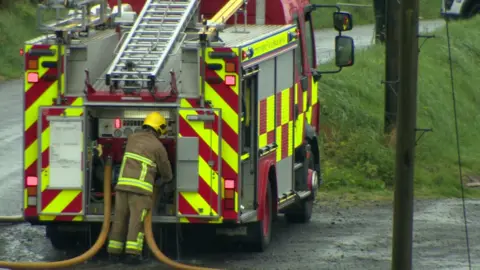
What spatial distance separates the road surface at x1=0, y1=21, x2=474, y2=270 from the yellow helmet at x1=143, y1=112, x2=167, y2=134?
3.89 feet

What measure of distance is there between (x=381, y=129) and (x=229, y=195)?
312 inches

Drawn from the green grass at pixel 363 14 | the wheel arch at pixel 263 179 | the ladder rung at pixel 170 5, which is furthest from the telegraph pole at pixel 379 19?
the green grass at pixel 363 14

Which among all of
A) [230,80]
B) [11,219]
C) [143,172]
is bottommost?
[11,219]

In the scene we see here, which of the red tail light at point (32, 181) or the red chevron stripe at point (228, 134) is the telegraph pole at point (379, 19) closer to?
the red chevron stripe at point (228, 134)

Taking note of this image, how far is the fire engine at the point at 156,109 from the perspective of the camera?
10961 millimetres

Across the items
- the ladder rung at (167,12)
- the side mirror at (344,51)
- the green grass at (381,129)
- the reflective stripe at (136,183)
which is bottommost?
the green grass at (381,129)

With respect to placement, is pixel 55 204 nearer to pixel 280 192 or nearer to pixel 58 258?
pixel 58 258

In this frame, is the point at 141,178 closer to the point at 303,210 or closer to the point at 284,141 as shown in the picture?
the point at 284,141

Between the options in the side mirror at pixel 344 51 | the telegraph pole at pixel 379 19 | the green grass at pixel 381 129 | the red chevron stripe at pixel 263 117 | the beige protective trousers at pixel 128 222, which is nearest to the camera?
the beige protective trousers at pixel 128 222

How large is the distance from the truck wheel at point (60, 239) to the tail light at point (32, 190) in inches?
30.4

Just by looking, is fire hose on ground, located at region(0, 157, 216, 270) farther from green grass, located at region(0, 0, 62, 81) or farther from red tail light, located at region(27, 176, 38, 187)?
green grass, located at region(0, 0, 62, 81)

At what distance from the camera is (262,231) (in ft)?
39.2

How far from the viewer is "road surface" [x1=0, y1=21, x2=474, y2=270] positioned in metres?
11.7

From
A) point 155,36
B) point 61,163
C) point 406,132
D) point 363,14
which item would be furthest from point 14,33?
point 406,132
